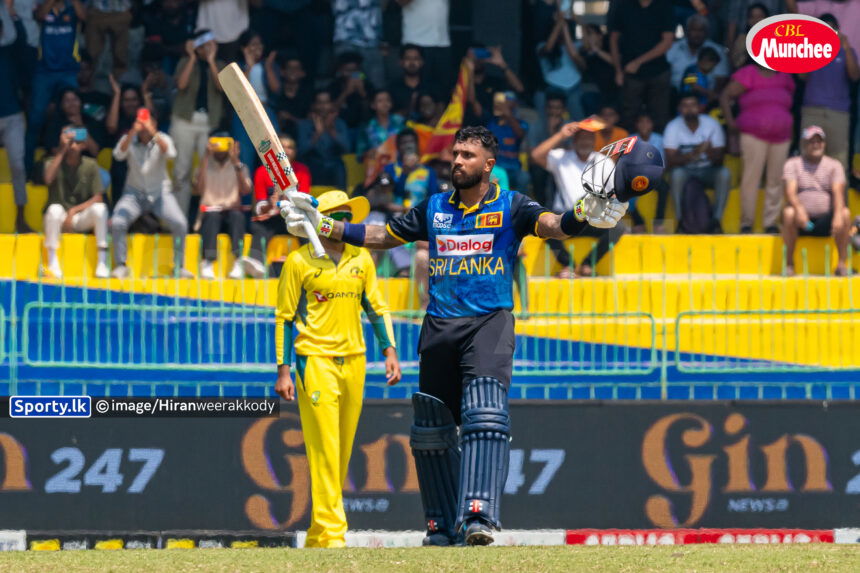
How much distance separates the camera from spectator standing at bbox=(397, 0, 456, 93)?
14641mm

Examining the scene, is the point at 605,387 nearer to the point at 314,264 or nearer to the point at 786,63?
the point at 314,264

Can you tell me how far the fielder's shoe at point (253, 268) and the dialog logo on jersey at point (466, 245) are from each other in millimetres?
5396

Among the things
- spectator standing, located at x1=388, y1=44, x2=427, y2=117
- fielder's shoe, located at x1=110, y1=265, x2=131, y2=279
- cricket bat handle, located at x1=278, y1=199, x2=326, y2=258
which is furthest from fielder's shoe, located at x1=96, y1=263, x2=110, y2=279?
cricket bat handle, located at x1=278, y1=199, x2=326, y2=258

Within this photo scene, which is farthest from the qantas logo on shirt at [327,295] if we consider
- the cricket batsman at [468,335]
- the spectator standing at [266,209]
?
the spectator standing at [266,209]

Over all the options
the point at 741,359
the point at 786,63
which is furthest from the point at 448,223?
the point at 786,63

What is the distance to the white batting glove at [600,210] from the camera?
21.1 feet

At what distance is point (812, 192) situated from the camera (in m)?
13.2

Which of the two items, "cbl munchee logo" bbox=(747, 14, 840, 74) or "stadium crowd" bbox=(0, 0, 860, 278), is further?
"cbl munchee logo" bbox=(747, 14, 840, 74)

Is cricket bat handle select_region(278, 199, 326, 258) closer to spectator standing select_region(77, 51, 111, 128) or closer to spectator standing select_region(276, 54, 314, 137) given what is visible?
spectator standing select_region(276, 54, 314, 137)

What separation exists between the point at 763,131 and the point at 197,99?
17.4 ft

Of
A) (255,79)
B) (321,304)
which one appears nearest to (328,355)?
(321,304)

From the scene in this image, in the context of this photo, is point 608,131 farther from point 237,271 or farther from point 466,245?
point 466,245

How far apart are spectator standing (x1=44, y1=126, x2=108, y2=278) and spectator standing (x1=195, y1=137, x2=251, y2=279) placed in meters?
0.88

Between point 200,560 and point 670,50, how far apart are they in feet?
30.7
